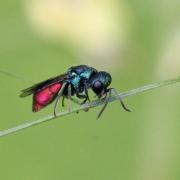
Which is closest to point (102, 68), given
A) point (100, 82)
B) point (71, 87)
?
point (71, 87)

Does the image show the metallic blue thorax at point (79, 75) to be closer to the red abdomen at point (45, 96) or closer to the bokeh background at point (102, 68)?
the red abdomen at point (45, 96)

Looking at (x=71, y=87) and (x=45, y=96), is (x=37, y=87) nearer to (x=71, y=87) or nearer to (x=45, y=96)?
(x=45, y=96)

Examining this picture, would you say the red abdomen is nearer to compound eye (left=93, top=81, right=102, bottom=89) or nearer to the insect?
the insect

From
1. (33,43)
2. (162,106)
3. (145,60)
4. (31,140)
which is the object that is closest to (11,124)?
(31,140)

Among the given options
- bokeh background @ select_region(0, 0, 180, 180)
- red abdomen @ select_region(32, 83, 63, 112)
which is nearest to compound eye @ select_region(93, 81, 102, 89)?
red abdomen @ select_region(32, 83, 63, 112)

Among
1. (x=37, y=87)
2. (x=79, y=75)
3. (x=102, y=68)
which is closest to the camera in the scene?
(x=37, y=87)

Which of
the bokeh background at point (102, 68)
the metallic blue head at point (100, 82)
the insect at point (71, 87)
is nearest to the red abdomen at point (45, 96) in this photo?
the insect at point (71, 87)

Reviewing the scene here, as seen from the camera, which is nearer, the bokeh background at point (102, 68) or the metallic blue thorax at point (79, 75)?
the metallic blue thorax at point (79, 75)
